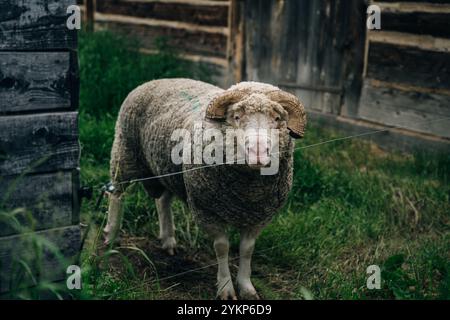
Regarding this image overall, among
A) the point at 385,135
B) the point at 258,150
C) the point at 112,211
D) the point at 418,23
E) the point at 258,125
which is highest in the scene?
the point at 418,23

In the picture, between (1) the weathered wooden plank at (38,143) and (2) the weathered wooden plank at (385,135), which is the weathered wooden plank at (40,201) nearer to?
(1) the weathered wooden plank at (38,143)

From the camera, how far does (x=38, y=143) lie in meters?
2.93

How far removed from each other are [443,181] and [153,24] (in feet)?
18.1

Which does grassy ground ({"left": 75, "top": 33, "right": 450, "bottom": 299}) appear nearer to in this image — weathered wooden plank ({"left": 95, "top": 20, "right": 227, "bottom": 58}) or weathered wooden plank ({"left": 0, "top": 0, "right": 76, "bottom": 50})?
weathered wooden plank ({"left": 0, "top": 0, "right": 76, "bottom": 50})

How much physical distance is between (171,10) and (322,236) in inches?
218

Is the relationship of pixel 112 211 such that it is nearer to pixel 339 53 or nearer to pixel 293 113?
pixel 293 113

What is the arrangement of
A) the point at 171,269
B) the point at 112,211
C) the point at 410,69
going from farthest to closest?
the point at 410,69
the point at 112,211
the point at 171,269

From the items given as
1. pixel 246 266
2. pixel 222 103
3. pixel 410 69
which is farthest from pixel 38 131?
pixel 410 69

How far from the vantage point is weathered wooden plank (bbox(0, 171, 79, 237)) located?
2871 millimetres

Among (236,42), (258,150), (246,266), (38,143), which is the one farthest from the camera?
(236,42)

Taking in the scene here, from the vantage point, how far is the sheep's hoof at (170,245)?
15.0ft

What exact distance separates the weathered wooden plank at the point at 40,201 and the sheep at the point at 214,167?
0.30 m

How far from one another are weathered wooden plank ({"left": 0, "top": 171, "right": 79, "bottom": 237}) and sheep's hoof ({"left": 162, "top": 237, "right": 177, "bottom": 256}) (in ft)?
5.18
